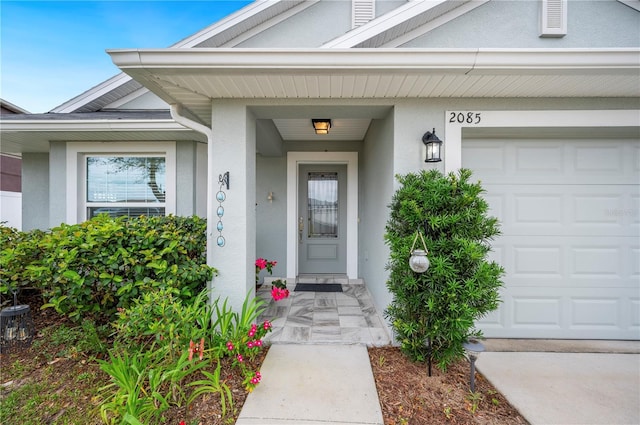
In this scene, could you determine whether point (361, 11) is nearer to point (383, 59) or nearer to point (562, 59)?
point (383, 59)

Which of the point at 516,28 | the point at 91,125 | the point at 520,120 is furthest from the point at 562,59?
the point at 91,125

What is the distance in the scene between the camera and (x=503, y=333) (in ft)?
9.65

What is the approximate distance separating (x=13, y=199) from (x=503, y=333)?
13889 mm

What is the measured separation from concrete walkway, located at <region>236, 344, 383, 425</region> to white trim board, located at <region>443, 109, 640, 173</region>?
2125 mm

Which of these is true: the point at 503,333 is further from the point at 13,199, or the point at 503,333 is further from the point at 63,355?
Result: the point at 13,199

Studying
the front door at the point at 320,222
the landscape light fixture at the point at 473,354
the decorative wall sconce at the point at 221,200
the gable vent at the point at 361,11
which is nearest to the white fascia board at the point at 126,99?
the front door at the point at 320,222

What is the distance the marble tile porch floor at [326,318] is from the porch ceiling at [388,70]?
2.38 m

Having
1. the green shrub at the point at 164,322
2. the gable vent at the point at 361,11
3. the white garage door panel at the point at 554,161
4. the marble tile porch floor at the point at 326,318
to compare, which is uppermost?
the gable vent at the point at 361,11

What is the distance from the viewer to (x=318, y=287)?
4352 millimetres

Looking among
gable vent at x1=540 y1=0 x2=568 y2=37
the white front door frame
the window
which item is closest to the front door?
the white front door frame

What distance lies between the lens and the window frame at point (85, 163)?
4.07m

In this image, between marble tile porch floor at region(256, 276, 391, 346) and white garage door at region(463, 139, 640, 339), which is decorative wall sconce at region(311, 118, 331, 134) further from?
marble tile porch floor at region(256, 276, 391, 346)

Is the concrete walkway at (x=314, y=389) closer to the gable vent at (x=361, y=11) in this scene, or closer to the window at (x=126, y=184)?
the window at (x=126, y=184)

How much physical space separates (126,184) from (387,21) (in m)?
4.37
